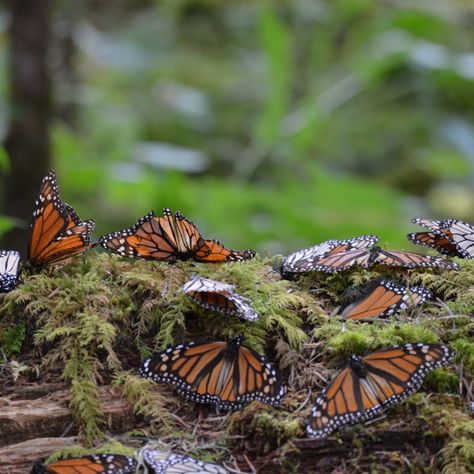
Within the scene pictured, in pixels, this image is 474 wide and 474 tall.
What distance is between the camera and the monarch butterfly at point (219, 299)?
7.55 ft

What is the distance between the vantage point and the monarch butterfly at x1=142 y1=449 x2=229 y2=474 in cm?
191

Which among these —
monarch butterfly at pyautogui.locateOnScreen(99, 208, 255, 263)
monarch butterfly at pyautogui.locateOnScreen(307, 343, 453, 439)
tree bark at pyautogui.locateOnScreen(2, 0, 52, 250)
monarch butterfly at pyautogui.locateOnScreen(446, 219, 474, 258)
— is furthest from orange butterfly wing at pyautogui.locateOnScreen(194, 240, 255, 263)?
tree bark at pyautogui.locateOnScreen(2, 0, 52, 250)

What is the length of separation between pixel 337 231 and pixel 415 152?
402 centimetres

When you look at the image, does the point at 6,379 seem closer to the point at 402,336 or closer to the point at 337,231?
the point at 402,336

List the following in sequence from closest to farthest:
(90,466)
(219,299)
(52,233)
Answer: (90,466) < (219,299) < (52,233)

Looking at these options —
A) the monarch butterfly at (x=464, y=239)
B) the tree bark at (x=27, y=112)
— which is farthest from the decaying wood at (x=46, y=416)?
the tree bark at (x=27, y=112)

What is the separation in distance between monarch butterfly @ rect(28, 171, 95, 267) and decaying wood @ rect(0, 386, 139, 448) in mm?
559

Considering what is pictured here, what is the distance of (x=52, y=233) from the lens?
8.50 feet

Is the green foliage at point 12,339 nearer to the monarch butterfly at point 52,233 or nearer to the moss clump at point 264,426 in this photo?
the monarch butterfly at point 52,233

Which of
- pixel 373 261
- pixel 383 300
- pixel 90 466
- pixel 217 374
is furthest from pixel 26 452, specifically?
pixel 373 261

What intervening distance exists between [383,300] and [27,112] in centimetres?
403

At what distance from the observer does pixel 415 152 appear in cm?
909

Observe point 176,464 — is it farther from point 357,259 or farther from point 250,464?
point 357,259

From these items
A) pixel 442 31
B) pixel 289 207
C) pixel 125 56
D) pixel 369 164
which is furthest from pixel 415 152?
pixel 125 56
